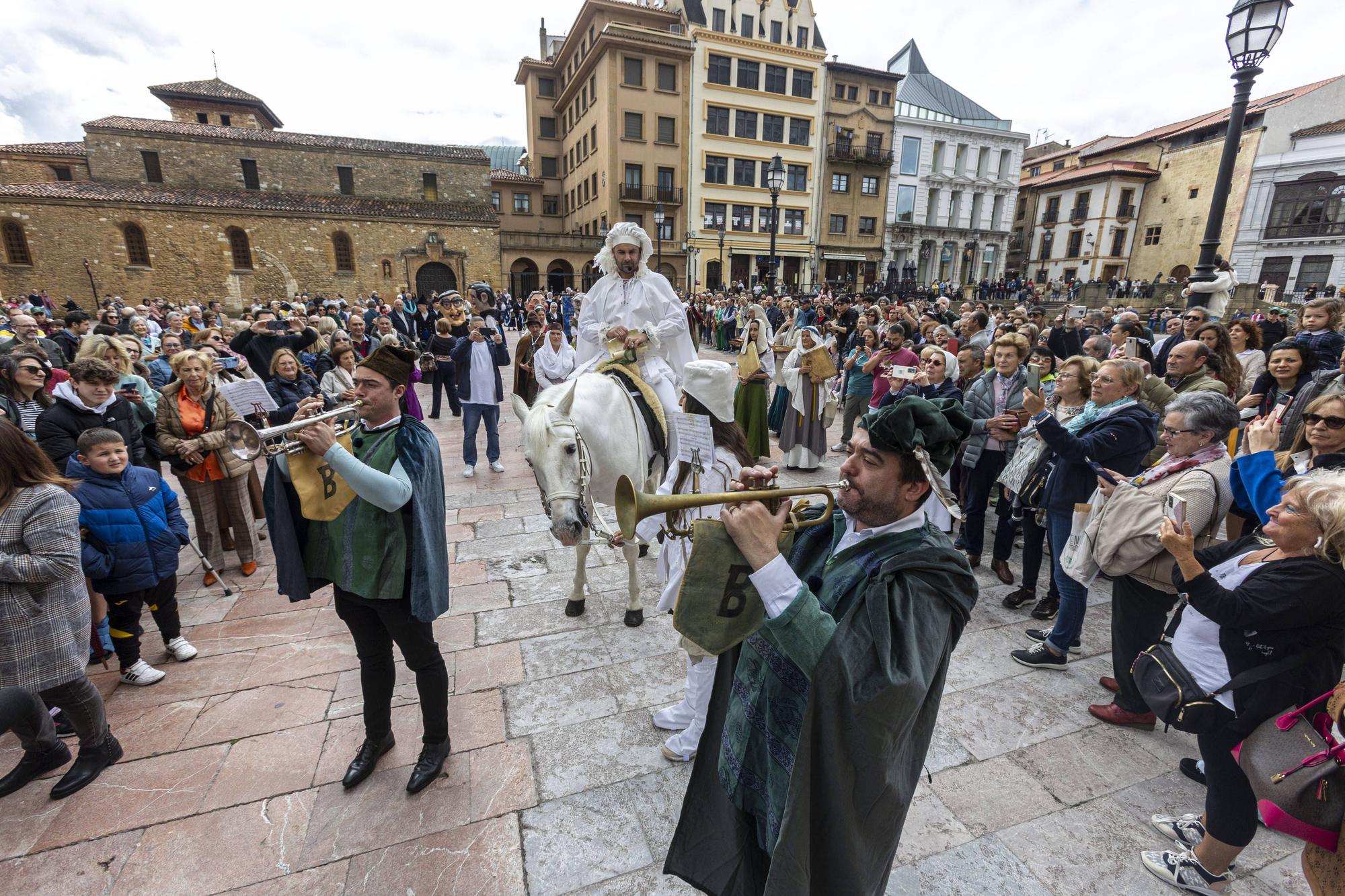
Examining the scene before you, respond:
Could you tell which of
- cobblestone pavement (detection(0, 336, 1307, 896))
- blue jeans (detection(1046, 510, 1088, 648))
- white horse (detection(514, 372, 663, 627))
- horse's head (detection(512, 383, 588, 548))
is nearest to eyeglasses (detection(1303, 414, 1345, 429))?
blue jeans (detection(1046, 510, 1088, 648))

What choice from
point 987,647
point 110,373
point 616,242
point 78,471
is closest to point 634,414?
point 616,242

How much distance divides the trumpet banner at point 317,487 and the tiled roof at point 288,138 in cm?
3834

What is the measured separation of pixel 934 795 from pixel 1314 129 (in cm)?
4864

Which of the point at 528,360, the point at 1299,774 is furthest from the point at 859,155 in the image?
the point at 1299,774

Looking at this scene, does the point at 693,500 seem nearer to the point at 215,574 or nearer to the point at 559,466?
the point at 559,466

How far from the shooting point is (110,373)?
424 cm

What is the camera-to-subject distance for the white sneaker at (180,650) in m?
4.01

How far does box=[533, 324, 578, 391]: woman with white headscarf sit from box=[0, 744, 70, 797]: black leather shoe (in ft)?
18.6

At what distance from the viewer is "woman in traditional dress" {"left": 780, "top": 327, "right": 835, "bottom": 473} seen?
803 centimetres

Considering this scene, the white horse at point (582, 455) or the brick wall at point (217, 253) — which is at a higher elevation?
the brick wall at point (217, 253)

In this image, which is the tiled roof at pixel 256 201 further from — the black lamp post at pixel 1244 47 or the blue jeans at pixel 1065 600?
the blue jeans at pixel 1065 600

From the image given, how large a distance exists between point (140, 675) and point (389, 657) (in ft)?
7.35

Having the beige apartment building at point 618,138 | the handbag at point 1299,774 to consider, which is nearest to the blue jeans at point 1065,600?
the handbag at point 1299,774

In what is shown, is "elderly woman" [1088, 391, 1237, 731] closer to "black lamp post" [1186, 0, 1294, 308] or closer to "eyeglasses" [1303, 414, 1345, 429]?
"eyeglasses" [1303, 414, 1345, 429]
